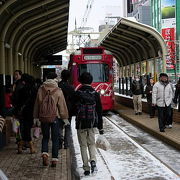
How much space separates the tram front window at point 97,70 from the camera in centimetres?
1856

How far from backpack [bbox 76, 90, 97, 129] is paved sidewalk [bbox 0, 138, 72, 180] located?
853 millimetres

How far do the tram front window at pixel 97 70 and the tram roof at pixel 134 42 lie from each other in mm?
1972

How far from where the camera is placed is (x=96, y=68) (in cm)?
1867

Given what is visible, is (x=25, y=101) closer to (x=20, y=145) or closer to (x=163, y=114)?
(x=20, y=145)

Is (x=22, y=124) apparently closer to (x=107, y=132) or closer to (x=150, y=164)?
(x=150, y=164)

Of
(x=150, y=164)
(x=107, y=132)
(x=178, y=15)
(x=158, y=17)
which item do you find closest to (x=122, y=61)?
(x=107, y=132)

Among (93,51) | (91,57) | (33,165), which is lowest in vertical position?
(33,165)

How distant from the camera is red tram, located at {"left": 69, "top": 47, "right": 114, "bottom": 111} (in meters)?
18.6

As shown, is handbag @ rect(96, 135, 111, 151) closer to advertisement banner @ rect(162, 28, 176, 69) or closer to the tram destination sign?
the tram destination sign

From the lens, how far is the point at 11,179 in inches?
247

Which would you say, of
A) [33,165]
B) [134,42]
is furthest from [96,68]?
[33,165]

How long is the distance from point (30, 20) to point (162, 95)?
6.82 m

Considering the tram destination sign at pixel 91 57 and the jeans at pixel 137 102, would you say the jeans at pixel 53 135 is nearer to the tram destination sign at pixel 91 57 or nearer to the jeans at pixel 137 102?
the jeans at pixel 137 102

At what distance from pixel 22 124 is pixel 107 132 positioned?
5545mm
